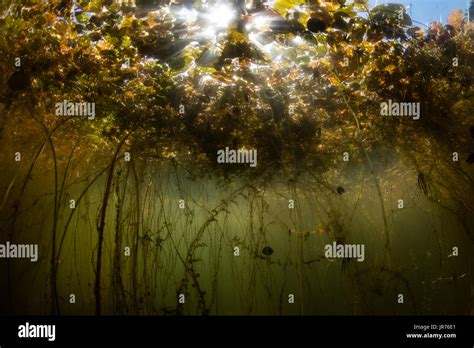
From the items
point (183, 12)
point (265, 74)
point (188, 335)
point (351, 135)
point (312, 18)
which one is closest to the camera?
point (312, 18)

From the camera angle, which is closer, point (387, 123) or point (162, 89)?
point (162, 89)

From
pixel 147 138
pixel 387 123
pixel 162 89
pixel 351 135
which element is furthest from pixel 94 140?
pixel 387 123

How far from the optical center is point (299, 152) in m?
3.58

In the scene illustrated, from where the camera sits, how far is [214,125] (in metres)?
3.08

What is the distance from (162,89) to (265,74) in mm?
748

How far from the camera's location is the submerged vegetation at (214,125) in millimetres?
2043

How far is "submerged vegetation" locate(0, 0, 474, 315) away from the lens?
2.04 metres

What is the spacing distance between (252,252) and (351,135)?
1393mm

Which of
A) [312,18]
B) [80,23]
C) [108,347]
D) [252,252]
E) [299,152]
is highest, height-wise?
[80,23]

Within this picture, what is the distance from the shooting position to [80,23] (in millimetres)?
2295

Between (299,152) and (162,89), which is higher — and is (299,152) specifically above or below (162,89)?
below

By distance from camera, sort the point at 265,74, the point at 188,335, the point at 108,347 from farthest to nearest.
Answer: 1. the point at 265,74
2. the point at 188,335
3. the point at 108,347

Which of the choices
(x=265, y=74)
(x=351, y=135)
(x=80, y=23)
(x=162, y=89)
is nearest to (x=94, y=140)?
A: (x=162, y=89)

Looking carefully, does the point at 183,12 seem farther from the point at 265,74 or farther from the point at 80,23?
the point at 265,74
